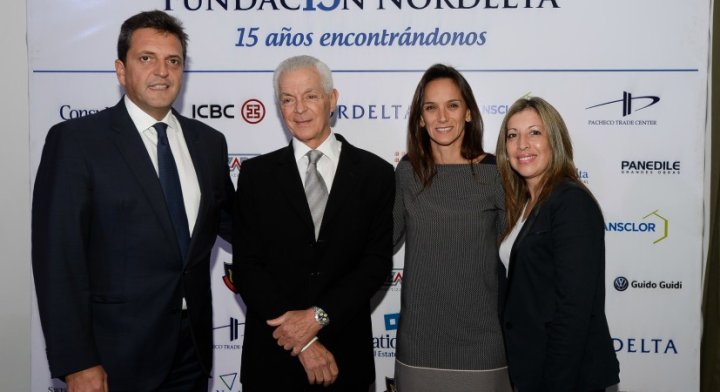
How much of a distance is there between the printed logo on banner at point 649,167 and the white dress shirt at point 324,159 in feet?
6.31

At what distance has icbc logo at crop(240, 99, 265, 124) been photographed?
3.63 metres

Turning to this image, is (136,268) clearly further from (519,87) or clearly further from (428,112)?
(519,87)

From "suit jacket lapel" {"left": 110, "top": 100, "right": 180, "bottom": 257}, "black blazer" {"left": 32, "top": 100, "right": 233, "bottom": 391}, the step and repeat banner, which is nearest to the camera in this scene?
"black blazer" {"left": 32, "top": 100, "right": 233, "bottom": 391}

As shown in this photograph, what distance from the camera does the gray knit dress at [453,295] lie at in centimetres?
239

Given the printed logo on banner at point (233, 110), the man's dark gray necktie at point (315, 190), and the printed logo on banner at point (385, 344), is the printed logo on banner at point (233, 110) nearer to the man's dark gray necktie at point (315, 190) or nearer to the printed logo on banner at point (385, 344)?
the man's dark gray necktie at point (315, 190)

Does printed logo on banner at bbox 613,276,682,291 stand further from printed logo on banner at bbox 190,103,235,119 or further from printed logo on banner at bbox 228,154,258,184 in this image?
printed logo on banner at bbox 190,103,235,119

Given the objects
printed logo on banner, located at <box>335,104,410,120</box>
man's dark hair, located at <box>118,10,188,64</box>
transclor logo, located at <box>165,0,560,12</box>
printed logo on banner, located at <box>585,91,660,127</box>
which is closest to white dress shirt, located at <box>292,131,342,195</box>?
man's dark hair, located at <box>118,10,188,64</box>

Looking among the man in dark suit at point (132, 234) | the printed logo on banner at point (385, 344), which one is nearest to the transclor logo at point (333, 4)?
the man in dark suit at point (132, 234)

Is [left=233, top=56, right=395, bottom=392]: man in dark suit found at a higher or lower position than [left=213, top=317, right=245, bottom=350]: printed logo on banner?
higher

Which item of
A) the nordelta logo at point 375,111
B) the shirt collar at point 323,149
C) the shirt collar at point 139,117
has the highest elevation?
the nordelta logo at point 375,111

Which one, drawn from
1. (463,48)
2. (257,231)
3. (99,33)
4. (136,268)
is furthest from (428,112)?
(99,33)

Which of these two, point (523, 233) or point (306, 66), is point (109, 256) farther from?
point (523, 233)

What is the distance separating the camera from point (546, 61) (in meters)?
3.48

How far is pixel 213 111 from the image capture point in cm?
365
